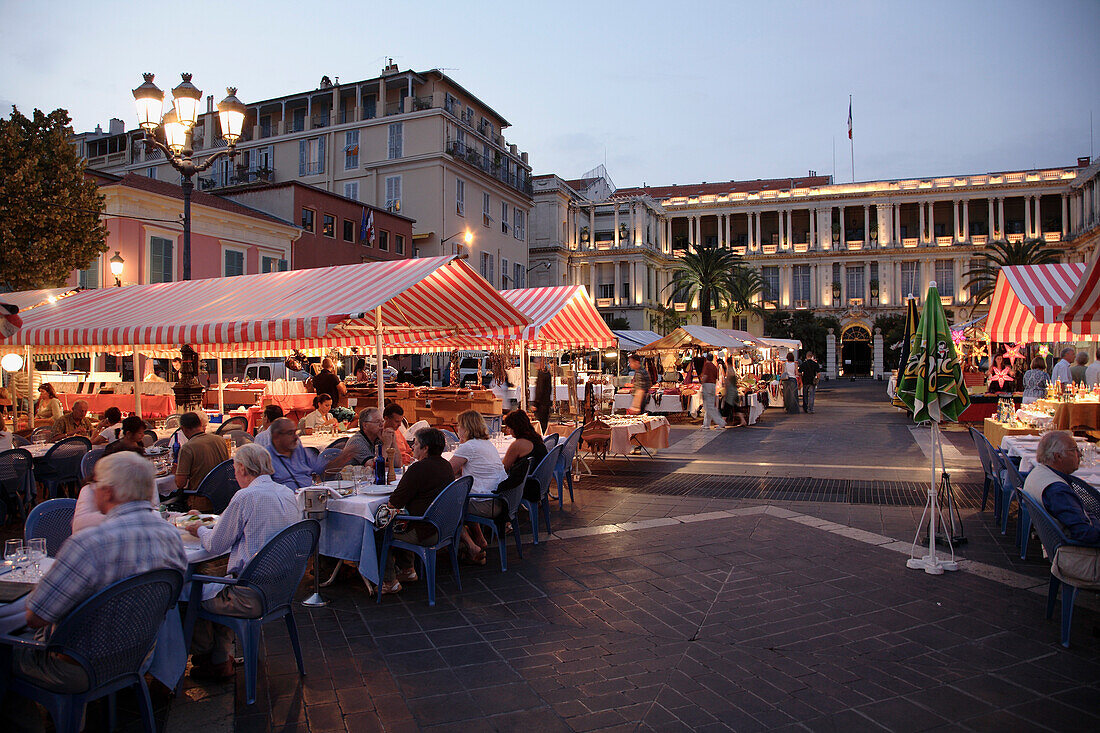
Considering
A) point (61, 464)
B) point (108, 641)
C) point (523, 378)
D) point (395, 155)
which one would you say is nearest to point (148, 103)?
point (61, 464)

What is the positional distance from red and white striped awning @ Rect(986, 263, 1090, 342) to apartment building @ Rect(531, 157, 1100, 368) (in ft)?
134

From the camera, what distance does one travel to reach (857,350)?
192ft

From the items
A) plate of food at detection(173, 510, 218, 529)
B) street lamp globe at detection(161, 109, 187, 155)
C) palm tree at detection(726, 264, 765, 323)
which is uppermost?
palm tree at detection(726, 264, 765, 323)

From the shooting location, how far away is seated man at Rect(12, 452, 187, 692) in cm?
280

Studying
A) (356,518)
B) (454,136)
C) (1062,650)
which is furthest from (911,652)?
(454,136)

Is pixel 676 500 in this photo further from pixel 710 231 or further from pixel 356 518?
pixel 710 231

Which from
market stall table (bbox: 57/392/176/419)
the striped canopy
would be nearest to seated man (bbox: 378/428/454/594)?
the striped canopy

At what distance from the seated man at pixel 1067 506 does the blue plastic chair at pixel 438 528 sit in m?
3.78

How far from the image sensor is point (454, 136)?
34.3m

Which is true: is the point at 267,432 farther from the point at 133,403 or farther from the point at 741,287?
the point at 741,287

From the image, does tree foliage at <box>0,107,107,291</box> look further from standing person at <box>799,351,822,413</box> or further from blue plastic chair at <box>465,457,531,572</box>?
standing person at <box>799,351,822,413</box>

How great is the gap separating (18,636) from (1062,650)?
5.18 metres

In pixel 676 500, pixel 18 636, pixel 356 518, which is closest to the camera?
pixel 18 636

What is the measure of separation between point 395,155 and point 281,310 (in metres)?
28.5
